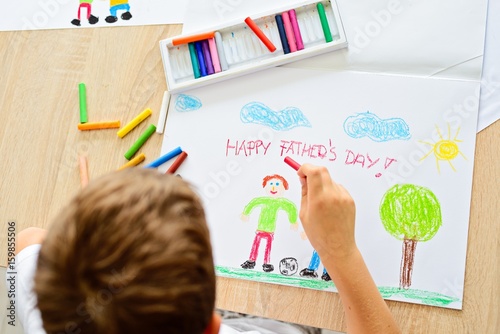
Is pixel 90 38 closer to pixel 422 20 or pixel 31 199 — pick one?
pixel 31 199

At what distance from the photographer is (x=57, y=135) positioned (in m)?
0.87

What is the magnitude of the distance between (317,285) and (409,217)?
161 millimetres

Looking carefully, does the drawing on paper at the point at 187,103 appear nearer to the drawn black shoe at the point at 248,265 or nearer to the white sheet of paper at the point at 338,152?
the white sheet of paper at the point at 338,152

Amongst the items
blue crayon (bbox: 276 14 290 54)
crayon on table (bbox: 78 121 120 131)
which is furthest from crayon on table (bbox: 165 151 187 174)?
blue crayon (bbox: 276 14 290 54)

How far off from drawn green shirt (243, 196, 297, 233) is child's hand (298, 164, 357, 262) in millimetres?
66

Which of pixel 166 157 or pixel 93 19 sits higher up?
pixel 93 19

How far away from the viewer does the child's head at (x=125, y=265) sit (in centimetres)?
42

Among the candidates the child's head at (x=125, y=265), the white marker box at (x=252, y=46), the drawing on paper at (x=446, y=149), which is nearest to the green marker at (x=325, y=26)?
the white marker box at (x=252, y=46)

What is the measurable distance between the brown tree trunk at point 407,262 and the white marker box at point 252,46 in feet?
1.02

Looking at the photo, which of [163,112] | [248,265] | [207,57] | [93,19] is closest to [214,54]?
[207,57]

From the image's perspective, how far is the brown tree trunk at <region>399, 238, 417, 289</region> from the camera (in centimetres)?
74

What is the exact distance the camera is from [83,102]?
0.86m

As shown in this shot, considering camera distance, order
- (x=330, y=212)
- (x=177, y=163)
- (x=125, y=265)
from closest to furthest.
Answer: (x=125, y=265) → (x=330, y=212) → (x=177, y=163)

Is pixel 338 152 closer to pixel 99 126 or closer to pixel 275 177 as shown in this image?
pixel 275 177
